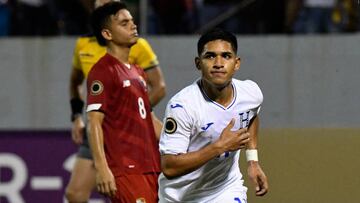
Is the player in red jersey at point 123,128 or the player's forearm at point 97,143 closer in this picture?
the player's forearm at point 97,143

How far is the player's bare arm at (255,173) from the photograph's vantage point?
22.1ft

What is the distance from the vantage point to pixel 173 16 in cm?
1127

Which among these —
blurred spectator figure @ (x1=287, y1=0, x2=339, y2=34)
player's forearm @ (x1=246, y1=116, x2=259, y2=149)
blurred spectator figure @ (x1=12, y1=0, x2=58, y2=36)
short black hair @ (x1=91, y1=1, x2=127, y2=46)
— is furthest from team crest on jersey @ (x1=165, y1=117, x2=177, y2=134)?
blurred spectator figure @ (x1=12, y1=0, x2=58, y2=36)

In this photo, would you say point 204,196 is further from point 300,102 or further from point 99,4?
point 300,102

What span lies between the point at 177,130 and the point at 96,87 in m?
1.42

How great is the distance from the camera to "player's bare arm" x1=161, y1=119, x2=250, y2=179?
6273 millimetres

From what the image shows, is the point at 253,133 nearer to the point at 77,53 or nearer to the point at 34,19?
the point at 77,53

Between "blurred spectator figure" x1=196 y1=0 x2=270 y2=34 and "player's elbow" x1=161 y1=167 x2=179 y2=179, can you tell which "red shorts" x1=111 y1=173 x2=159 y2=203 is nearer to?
"player's elbow" x1=161 y1=167 x2=179 y2=179

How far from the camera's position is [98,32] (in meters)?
8.43

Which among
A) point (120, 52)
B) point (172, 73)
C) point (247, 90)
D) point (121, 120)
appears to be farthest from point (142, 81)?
point (172, 73)

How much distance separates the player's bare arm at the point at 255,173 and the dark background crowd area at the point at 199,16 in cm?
381

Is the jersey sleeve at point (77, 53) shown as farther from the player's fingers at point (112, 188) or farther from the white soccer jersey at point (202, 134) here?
the white soccer jersey at point (202, 134)

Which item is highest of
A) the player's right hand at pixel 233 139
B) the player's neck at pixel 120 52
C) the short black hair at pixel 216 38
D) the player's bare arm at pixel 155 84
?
the short black hair at pixel 216 38

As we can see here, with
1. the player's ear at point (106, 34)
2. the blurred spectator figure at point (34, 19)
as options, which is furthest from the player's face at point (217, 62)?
the blurred spectator figure at point (34, 19)
